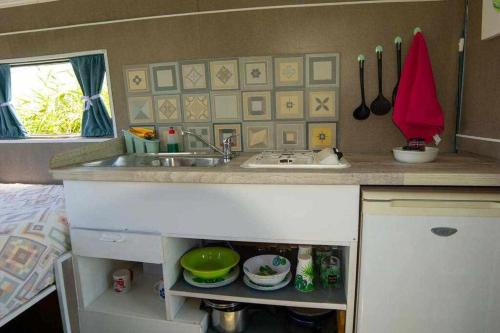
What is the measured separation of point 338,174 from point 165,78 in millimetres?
1280

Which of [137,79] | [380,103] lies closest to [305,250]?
[380,103]

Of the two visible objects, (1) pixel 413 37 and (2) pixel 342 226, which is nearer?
(2) pixel 342 226

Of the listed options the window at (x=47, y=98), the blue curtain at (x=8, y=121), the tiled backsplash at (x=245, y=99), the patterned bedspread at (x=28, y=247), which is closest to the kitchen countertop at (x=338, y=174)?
the patterned bedspread at (x=28, y=247)

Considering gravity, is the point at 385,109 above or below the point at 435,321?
above

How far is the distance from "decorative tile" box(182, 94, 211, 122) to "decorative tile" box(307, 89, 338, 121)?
0.62 meters

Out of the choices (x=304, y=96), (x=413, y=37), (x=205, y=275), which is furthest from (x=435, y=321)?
(x=413, y=37)

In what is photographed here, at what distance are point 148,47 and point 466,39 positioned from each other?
1792 millimetres

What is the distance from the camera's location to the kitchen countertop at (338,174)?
41.0 inches

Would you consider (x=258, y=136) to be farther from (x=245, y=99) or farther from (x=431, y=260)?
(x=431, y=260)

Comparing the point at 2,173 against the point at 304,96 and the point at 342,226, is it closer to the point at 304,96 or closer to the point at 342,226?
the point at 304,96

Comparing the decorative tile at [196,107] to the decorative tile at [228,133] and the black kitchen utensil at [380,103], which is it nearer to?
the decorative tile at [228,133]

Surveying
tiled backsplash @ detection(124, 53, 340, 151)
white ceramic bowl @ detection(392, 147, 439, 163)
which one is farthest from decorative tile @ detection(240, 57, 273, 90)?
white ceramic bowl @ detection(392, 147, 439, 163)

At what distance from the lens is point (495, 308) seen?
41.9 inches

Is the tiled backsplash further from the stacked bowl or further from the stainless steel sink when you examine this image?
the stacked bowl
